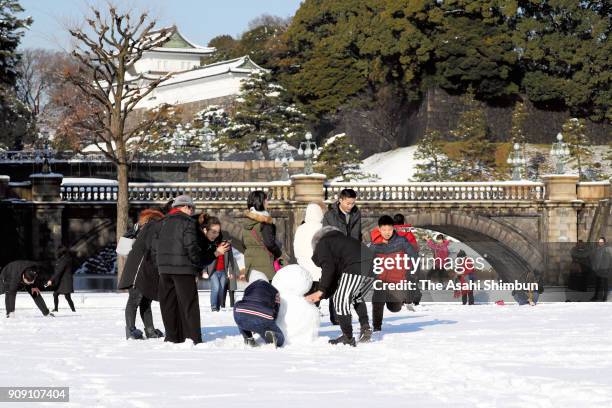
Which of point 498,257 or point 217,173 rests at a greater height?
point 217,173

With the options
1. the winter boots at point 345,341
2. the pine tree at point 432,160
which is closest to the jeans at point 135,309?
the winter boots at point 345,341

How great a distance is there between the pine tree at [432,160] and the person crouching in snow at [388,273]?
43.1m

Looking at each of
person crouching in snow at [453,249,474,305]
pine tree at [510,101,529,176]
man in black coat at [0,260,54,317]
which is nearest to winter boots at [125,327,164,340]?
man in black coat at [0,260,54,317]

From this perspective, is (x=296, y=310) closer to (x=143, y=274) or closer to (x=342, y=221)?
(x=143, y=274)

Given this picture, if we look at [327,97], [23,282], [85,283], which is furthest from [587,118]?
[23,282]

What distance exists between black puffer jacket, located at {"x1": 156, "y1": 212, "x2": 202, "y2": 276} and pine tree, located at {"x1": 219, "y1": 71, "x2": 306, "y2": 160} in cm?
5045

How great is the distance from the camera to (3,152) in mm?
58000

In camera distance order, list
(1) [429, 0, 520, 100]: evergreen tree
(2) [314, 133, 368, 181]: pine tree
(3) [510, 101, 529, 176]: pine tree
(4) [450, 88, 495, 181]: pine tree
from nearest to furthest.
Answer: (4) [450, 88, 495, 181]: pine tree < (2) [314, 133, 368, 181]: pine tree < (3) [510, 101, 529, 176]: pine tree < (1) [429, 0, 520, 100]: evergreen tree

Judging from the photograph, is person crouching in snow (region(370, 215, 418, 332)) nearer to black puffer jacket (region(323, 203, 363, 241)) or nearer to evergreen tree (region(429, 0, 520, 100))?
black puffer jacket (region(323, 203, 363, 241))

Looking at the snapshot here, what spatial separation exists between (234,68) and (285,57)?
478 centimetres

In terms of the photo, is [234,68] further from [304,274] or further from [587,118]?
[304,274]

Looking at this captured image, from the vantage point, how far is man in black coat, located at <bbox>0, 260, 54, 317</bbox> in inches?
789

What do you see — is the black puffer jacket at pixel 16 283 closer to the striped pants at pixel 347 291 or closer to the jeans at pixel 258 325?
the jeans at pixel 258 325

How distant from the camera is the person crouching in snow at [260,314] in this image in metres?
13.1
